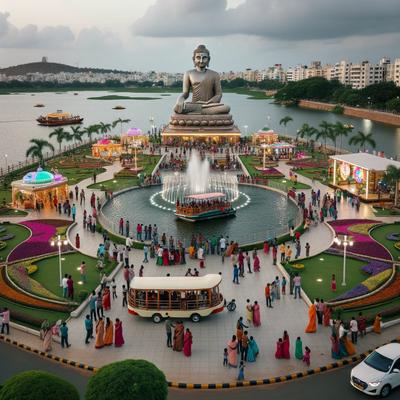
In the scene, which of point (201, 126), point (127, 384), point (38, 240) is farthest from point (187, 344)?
point (201, 126)

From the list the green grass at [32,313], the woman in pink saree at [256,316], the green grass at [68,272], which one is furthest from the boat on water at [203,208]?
the woman in pink saree at [256,316]

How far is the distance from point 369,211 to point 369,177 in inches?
130

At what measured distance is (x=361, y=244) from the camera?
25.5 meters

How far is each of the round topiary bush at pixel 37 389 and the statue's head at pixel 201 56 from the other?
→ 49.0 m

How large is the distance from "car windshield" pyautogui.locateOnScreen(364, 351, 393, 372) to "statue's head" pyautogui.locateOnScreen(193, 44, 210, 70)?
45.8m

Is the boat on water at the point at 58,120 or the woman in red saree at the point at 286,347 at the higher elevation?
the boat on water at the point at 58,120

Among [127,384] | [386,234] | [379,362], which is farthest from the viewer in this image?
[386,234]

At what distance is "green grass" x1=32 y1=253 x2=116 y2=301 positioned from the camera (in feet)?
68.7

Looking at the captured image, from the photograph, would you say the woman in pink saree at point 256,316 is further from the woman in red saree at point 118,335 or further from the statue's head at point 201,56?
the statue's head at point 201,56

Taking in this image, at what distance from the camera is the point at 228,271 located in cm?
2261

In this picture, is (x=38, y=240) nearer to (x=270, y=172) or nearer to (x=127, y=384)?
(x=127, y=384)

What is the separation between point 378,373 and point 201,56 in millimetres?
46514

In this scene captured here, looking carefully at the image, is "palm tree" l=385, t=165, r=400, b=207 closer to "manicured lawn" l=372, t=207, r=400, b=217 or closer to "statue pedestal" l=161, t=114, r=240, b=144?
"manicured lawn" l=372, t=207, r=400, b=217

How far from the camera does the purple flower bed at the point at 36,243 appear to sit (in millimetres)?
24641
